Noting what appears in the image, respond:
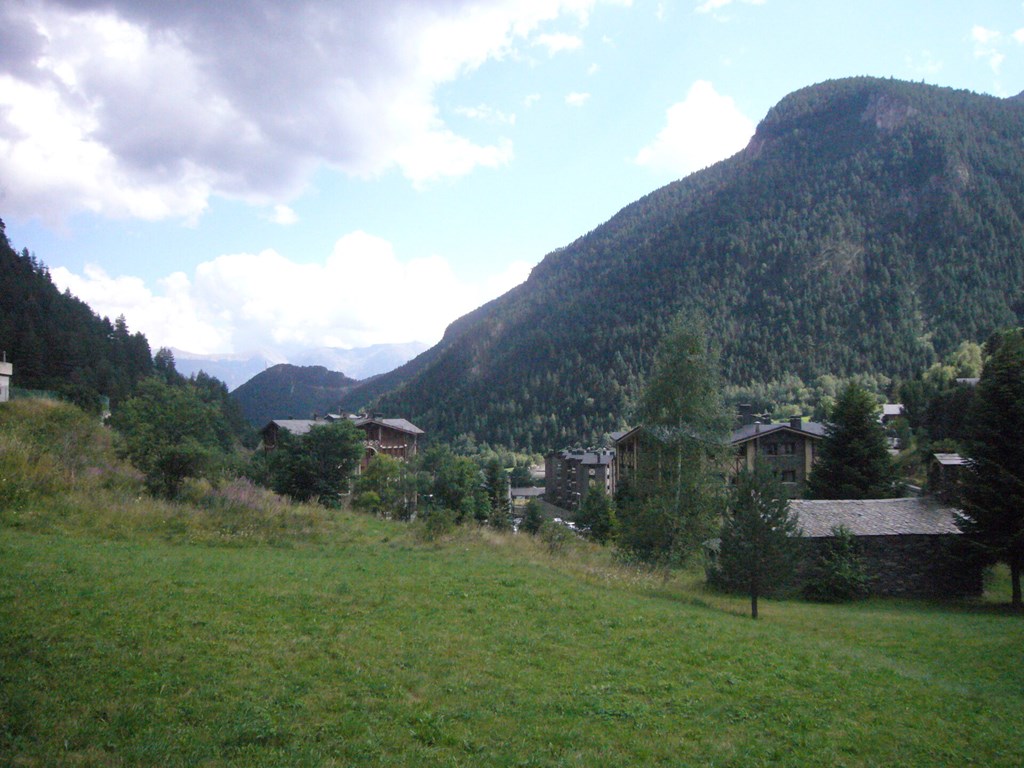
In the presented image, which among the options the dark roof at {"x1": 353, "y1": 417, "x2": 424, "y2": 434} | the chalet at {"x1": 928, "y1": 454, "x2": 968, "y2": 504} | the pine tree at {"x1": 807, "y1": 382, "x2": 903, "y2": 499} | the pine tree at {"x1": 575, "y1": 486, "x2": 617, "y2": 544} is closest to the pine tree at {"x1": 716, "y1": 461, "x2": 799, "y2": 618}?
the chalet at {"x1": 928, "y1": 454, "x2": 968, "y2": 504}

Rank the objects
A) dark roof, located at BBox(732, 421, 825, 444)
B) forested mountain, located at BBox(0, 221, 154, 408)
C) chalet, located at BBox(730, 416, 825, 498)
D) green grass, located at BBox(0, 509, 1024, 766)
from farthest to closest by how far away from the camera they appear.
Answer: forested mountain, located at BBox(0, 221, 154, 408), chalet, located at BBox(730, 416, 825, 498), dark roof, located at BBox(732, 421, 825, 444), green grass, located at BBox(0, 509, 1024, 766)

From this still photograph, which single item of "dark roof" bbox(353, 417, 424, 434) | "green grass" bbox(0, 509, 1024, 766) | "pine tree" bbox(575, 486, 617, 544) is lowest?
"pine tree" bbox(575, 486, 617, 544)

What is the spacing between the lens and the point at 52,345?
225 ft

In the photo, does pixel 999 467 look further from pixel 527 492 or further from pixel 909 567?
pixel 527 492

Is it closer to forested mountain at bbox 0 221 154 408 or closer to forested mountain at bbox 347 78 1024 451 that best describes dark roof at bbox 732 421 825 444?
forested mountain at bbox 0 221 154 408

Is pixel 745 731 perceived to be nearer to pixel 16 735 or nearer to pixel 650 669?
pixel 650 669

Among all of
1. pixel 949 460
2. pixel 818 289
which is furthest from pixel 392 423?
pixel 818 289

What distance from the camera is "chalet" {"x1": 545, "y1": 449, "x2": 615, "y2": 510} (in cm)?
8219

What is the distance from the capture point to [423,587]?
1378 centimetres

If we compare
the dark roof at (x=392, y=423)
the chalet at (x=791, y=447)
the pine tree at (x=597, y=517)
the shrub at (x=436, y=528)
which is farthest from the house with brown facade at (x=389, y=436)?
the shrub at (x=436, y=528)

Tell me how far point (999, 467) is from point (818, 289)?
14391cm

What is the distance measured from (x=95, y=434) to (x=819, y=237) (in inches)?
7103

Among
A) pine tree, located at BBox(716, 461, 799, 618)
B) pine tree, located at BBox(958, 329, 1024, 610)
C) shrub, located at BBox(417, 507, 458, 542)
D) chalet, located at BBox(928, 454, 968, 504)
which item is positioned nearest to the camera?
pine tree, located at BBox(716, 461, 799, 618)

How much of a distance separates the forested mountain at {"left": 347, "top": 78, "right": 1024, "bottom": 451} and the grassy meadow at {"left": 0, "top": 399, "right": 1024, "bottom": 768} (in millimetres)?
112856
